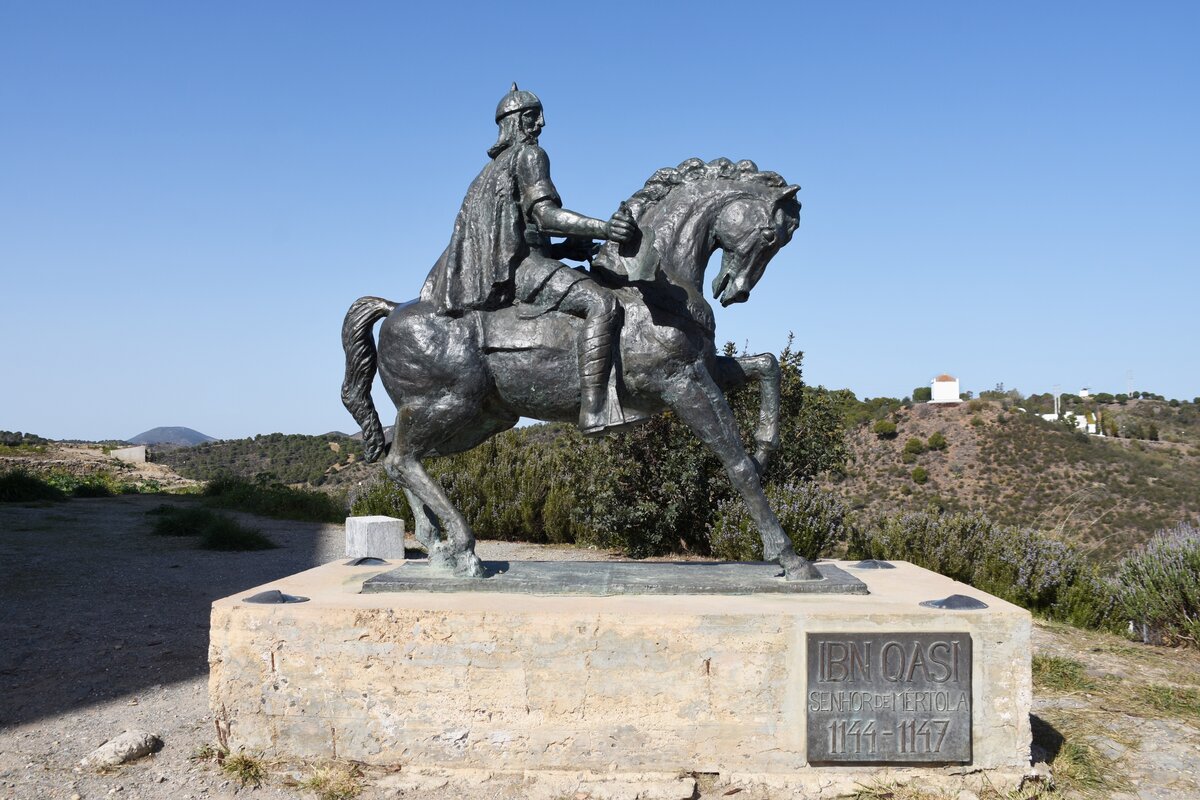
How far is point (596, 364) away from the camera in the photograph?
4.12 m

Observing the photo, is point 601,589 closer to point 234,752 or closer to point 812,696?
point 812,696

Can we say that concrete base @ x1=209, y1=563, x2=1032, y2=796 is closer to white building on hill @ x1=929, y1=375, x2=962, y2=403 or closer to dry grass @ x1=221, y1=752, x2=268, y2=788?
dry grass @ x1=221, y1=752, x2=268, y2=788

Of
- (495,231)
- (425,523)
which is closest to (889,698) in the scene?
(425,523)

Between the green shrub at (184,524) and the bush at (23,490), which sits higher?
Result: the bush at (23,490)

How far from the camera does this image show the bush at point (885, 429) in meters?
34.6

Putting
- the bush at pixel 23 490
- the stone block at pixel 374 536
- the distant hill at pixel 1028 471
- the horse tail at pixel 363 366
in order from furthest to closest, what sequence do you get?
the distant hill at pixel 1028 471 < the bush at pixel 23 490 < the stone block at pixel 374 536 < the horse tail at pixel 363 366

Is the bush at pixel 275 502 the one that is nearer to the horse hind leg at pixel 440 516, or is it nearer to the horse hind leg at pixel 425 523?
the horse hind leg at pixel 425 523

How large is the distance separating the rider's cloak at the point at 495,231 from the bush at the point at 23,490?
15495mm

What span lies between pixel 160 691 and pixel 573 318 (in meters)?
3.52

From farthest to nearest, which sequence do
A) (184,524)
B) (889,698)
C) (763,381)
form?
(184,524) < (763,381) < (889,698)

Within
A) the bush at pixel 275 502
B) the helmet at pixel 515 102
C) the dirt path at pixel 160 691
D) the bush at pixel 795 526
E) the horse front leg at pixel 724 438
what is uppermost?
the helmet at pixel 515 102

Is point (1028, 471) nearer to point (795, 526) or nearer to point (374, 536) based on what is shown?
point (795, 526)

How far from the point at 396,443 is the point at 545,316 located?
1029 mm

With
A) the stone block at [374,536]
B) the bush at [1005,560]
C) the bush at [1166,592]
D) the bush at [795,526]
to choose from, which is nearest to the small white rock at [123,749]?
the stone block at [374,536]
